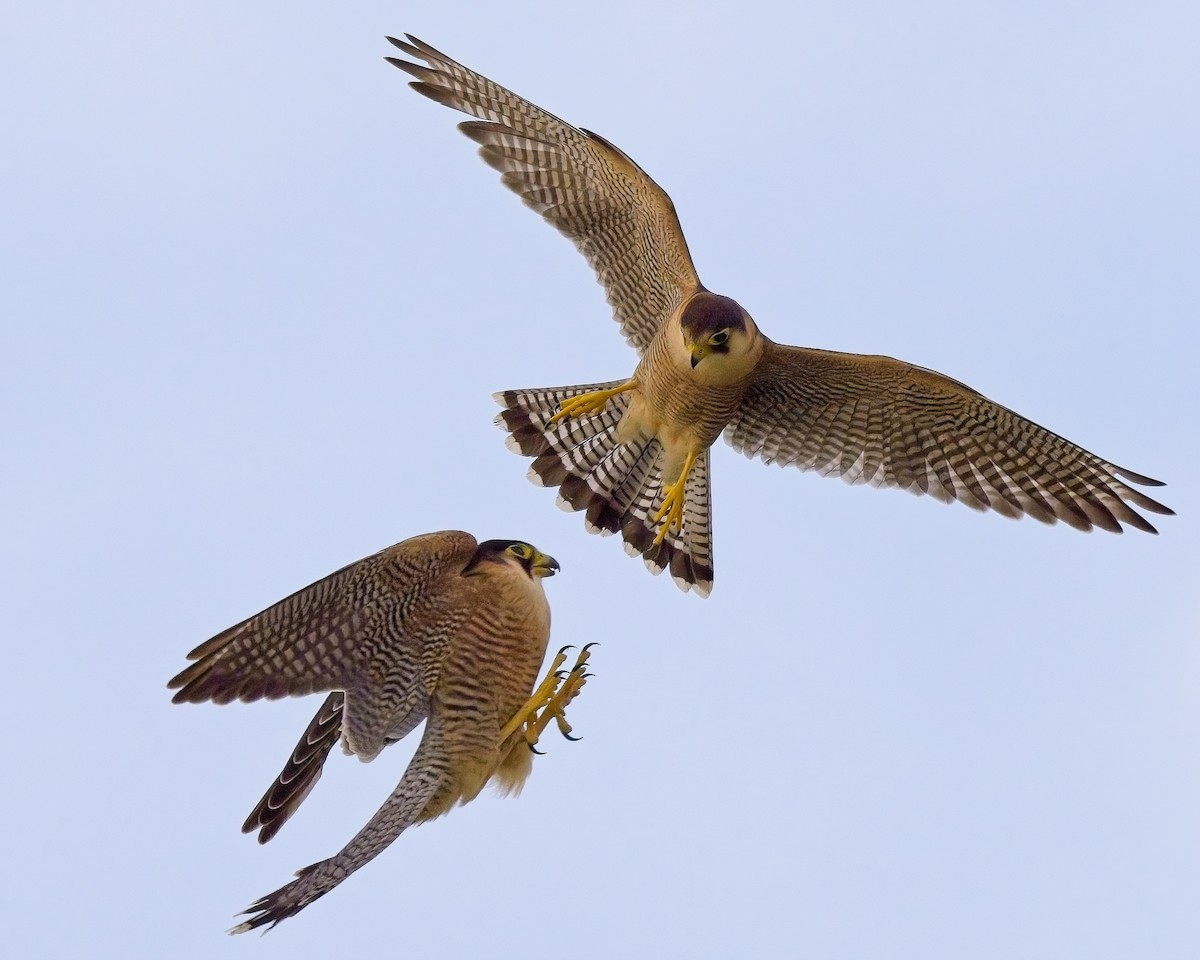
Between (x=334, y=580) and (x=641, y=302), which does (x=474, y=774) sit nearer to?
(x=334, y=580)

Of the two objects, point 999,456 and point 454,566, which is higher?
point 999,456

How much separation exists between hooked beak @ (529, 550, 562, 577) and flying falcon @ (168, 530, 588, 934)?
0.01 m

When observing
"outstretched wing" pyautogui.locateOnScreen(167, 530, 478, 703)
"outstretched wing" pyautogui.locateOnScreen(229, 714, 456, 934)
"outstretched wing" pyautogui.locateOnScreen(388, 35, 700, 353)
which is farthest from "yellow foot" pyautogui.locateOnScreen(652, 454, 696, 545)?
"outstretched wing" pyautogui.locateOnScreen(229, 714, 456, 934)

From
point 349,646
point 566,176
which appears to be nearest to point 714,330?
point 566,176

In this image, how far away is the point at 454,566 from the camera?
845cm

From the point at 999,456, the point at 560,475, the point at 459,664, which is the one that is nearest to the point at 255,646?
the point at 459,664

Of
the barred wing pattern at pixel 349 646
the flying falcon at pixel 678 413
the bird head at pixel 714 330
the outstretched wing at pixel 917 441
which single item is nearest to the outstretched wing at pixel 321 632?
the barred wing pattern at pixel 349 646

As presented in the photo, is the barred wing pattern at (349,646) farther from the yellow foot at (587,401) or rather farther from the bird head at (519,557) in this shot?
the yellow foot at (587,401)

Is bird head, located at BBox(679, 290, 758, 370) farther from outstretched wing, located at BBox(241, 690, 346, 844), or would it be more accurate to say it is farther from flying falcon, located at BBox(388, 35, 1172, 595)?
outstretched wing, located at BBox(241, 690, 346, 844)

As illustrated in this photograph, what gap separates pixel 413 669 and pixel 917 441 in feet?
10.4

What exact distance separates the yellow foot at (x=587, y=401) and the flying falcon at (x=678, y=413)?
0.01m

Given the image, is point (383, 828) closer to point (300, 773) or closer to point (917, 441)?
point (300, 773)

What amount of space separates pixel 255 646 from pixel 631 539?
282 cm

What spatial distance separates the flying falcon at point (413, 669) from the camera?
26.1 ft
